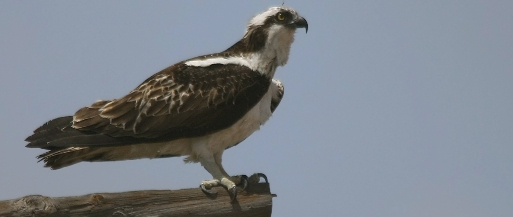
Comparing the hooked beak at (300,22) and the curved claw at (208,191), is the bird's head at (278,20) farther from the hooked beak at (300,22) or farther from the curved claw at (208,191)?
the curved claw at (208,191)

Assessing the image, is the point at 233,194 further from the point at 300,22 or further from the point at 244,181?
the point at 300,22

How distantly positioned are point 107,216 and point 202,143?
5.64 feet

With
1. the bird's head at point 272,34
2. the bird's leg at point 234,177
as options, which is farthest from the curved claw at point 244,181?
the bird's head at point 272,34

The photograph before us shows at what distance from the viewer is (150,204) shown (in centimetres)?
477

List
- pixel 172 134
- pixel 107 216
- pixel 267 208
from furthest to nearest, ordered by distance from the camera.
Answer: pixel 172 134, pixel 267 208, pixel 107 216

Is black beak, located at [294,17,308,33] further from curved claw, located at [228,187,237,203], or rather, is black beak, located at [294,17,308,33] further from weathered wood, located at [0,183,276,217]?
curved claw, located at [228,187,237,203]

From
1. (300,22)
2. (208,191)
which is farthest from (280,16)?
(208,191)

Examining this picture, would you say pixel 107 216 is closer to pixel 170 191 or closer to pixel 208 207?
pixel 170 191

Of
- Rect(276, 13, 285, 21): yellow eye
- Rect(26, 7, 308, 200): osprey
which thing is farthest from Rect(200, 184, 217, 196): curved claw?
Rect(276, 13, 285, 21): yellow eye

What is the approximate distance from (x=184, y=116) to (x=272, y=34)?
1.04m

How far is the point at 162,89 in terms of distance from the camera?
20.4 feet

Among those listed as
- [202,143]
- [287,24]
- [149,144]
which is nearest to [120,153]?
[149,144]

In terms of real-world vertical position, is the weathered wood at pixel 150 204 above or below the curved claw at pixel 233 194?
below

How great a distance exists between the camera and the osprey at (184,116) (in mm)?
5914
